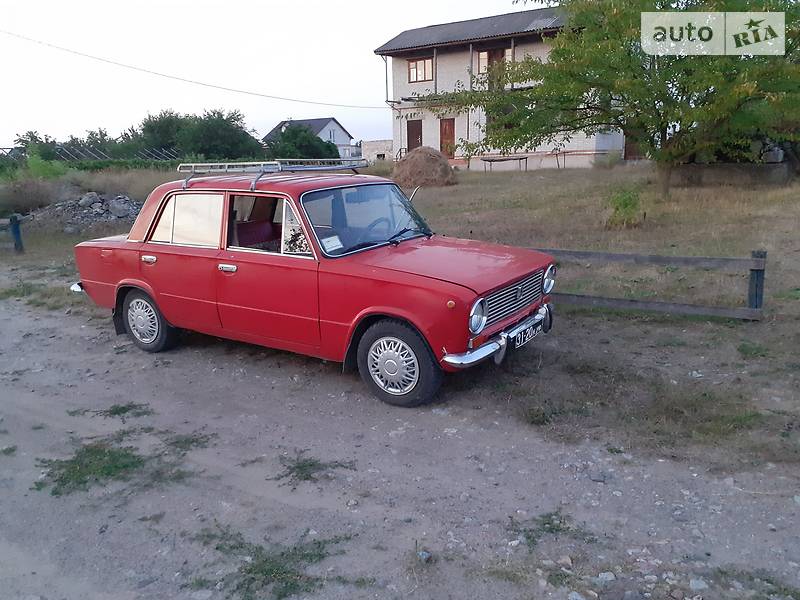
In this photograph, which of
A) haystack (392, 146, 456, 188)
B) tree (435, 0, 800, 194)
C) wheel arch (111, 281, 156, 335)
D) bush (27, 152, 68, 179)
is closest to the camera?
wheel arch (111, 281, 156, 335)

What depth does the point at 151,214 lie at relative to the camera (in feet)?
22.2

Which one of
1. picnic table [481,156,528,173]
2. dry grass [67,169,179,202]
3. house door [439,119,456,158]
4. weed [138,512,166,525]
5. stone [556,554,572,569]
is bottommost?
stone [556,554,572,569]

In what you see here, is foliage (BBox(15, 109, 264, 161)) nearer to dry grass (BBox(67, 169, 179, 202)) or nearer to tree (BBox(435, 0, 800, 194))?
dry grass (BBox(67, 169, 179, 202))

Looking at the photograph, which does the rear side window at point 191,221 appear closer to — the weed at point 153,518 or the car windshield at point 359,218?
the car windshield at point 359,218

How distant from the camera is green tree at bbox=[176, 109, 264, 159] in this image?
4849cm

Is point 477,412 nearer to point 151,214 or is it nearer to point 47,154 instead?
point 151,214

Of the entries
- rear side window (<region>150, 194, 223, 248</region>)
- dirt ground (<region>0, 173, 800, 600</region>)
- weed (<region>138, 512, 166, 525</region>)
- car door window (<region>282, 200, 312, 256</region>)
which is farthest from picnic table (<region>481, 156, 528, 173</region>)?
weed (<region>138, 512, 166, 525</region>)

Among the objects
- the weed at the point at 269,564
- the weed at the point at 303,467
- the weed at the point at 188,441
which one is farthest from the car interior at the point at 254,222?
the weed at the point at 269,564

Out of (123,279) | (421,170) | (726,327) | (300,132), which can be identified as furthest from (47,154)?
(726,327)

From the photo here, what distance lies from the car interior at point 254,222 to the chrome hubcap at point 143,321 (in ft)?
4.57

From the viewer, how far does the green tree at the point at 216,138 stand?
48491mm

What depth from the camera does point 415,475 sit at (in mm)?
4328

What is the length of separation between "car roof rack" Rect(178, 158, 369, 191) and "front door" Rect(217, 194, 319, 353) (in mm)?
432

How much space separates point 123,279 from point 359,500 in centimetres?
409
